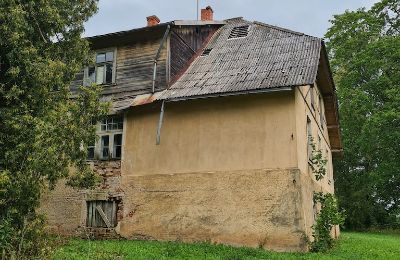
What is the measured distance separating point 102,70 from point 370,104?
19.1m

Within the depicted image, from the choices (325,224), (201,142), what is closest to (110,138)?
(201,142)

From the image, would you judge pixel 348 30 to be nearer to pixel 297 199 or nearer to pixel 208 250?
pixel 297 199

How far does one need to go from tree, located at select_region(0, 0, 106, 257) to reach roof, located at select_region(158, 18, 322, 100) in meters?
3.79

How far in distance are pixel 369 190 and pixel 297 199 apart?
21421mm

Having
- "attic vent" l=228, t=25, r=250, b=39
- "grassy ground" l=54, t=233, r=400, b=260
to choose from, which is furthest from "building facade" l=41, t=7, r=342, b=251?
"grassy ground" l=54, t=233, r=400, b=260

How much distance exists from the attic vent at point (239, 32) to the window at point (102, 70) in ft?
15.2

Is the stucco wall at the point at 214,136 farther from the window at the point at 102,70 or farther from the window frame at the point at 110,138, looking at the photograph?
the window at the point at 102,70

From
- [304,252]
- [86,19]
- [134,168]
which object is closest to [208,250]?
[304,252]

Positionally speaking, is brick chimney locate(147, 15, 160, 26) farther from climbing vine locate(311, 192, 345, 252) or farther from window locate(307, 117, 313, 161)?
climbing vine locate(311, 192, 345, 252)

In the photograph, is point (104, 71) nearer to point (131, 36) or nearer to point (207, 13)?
point (131, 36)

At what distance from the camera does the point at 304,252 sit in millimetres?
11938

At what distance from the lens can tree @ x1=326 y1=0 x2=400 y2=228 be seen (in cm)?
2773

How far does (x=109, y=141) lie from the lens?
601 inches

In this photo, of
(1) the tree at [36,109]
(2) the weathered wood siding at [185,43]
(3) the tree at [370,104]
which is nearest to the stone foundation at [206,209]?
(1) the tree at [36,109]
